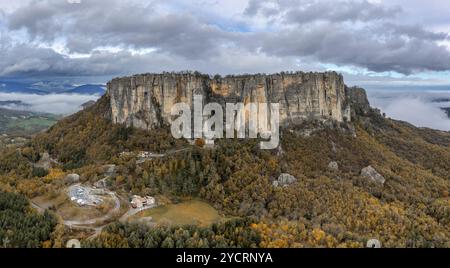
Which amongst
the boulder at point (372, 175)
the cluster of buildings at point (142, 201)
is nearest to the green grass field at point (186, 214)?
the cluster of buildings at point (142, 201)

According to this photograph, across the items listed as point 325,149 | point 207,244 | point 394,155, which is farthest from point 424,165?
point 207,244

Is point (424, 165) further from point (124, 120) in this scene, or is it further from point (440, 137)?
point (124, 120)

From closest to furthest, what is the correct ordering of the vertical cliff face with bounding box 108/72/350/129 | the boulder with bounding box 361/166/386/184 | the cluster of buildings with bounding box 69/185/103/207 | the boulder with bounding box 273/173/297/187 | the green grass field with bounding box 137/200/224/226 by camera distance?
the green grass field with bounding box 137/200/224/226 < the cluster of buildings with bounding box 69/185/103/207 < the boulder with bounding box 273/173/297/187 < the boulder with bounding box 361/166/386/184 < the vertical cliff face with bounding box 108/72/350/129

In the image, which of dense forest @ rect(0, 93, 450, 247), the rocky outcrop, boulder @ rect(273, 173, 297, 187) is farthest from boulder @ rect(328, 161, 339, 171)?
the rocky outcrop

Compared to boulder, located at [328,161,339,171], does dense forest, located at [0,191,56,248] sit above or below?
below

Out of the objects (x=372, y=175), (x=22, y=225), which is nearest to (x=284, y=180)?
(x=372, y=175)

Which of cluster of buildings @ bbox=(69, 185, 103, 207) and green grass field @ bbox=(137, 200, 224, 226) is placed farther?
cluster of buildings @ bbox=(69, 185, 103, 207)

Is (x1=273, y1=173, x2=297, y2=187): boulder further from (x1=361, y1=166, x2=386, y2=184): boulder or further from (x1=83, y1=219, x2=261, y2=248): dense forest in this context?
(x1=83, y1=219, x2=261, y2=248): dense forest
